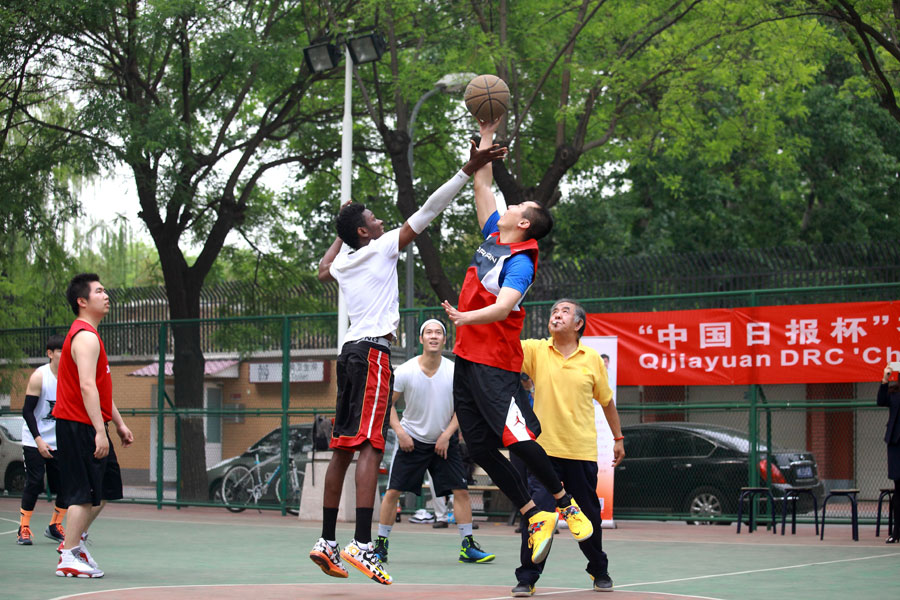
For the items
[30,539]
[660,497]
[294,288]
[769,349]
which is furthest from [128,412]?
[769,349]

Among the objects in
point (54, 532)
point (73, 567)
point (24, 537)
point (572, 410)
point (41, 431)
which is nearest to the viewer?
point (572, 410)

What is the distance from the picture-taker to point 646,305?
14438 millimetres

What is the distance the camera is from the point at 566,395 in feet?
24.3

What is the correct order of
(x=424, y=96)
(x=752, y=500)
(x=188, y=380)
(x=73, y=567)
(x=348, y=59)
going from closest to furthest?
(x=73, y=567) < (x=752, y=500) < (x=348, y=59) < (x=424, y=96) < (x=188, y=380)

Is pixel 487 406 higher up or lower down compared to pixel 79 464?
higher up

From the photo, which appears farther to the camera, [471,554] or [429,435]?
[429,435]

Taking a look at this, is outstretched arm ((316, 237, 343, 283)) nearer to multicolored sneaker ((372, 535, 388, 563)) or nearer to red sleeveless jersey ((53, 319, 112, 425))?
red sleeveless jersey ((53, 319, 112, 425))

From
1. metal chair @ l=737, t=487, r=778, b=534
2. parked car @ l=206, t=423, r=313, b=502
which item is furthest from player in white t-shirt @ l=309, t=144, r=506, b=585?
parked car @ l=206, t=423, r=313, b=502

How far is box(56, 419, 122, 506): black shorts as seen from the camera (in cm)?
774

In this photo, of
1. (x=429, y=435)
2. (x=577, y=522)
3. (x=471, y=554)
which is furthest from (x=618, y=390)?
(x=577, y=522)

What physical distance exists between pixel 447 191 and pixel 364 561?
7.29 feet

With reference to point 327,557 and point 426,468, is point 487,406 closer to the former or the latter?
point 327,557

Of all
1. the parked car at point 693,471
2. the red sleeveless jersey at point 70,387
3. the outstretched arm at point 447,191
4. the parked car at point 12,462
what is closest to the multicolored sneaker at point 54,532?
the red sleeveless jersey at point 70,387

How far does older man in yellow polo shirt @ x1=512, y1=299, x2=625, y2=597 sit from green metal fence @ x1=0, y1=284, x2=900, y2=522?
243 inches
